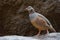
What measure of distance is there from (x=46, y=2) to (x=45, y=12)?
324 millimetres

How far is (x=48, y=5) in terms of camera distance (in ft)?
26.2

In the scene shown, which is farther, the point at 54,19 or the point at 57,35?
the point at 54,19

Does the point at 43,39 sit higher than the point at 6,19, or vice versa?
the point at 6,19

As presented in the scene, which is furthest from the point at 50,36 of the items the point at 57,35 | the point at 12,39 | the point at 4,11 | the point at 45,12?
the point at 4,11

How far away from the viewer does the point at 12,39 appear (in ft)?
16.3

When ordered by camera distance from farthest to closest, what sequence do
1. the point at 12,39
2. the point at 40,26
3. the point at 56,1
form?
the point at 56,1, the point at 40,26, the point at 12,39

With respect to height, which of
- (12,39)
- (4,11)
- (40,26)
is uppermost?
(4,11)

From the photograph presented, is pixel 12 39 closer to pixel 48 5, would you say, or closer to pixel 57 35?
pixel 57 35

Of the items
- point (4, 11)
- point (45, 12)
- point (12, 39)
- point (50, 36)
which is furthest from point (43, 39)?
point (4, 11)

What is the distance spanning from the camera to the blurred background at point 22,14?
314 inches

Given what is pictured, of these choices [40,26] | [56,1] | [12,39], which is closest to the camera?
[12,39]

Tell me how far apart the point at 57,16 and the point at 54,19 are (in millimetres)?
170

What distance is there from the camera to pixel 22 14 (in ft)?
26.8

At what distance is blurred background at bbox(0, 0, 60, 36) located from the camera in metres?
7.98
